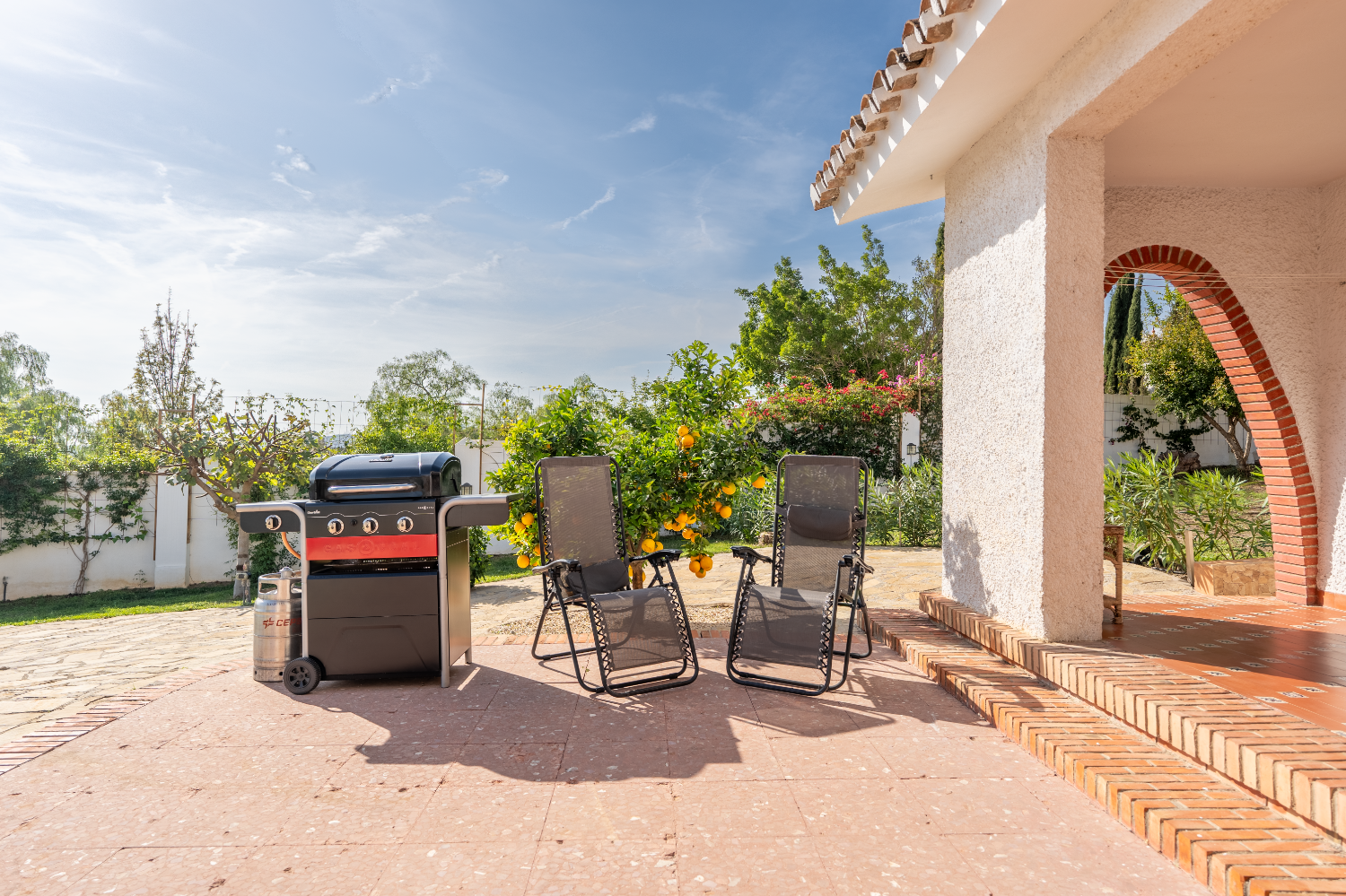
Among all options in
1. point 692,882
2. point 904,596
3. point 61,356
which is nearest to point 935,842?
point 692,882

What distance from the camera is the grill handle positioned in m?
3.61

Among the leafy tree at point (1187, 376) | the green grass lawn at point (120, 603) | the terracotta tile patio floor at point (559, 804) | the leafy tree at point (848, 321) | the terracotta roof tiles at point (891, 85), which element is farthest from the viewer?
the leafy tree at point (848, 321)

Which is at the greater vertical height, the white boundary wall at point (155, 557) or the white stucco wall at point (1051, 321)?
the white stucco wall at point (1051, 321)

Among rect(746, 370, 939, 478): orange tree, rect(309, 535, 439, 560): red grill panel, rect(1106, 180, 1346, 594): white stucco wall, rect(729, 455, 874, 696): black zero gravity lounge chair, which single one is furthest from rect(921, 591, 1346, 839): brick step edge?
rect(746, 370, 939, 478): orange tree

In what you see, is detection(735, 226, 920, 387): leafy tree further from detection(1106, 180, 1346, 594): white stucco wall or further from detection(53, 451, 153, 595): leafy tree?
detection(1106, 180, 1346, 594): white stucco wall

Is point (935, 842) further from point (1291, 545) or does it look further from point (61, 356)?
point (61, 356)

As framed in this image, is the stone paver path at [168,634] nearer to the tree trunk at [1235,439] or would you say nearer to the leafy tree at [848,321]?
the tree trunk at [1235,439]

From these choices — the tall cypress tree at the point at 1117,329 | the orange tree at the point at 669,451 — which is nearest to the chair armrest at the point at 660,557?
the orange tree at the point at 669,451

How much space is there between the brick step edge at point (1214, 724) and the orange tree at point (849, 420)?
866cm

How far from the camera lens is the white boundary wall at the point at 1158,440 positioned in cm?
1509

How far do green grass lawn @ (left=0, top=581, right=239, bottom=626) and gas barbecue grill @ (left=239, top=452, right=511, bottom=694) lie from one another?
23.5 ft

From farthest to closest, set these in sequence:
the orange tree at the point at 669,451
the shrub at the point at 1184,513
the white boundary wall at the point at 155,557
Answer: the white boundary wall at the point at 155,557 < the shrub at the point at 1184,513 < the orange tree at the point at 669,451

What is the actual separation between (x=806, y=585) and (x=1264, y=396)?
3618 mm

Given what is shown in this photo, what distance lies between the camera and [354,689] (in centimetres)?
362
